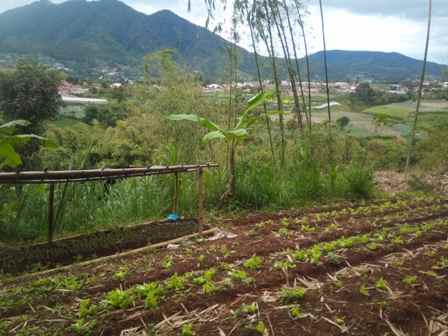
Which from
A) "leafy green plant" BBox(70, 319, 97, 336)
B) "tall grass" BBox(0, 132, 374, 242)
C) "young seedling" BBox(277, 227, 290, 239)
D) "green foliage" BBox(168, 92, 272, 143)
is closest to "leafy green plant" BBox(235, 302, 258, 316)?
"leafy green plant" BBox(70, 319, 97, 336)

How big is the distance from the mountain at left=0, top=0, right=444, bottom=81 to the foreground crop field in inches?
271

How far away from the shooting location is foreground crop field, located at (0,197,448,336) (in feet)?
6.18

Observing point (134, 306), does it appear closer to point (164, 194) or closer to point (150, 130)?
point (164, 194)

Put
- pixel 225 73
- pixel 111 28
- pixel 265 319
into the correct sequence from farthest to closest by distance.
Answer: pixel 111 28, pixel 225 73, pixel 265 319

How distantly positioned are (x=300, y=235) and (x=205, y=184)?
1632 millimetres

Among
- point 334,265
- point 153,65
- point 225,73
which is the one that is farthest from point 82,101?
point 334,265

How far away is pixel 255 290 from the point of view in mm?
2250

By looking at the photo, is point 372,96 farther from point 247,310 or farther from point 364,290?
point 247,310

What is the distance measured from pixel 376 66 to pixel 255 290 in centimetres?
1608

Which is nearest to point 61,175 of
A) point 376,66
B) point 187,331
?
point 187,331

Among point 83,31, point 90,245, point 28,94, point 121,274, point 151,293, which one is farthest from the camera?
point 83,31

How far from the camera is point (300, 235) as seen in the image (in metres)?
3.41

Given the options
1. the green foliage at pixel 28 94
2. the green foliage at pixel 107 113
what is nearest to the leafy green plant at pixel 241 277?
the green foliage at pixel 28 94

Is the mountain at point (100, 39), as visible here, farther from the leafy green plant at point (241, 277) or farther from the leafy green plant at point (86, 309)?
the leafy green plant at point (86, 309)
